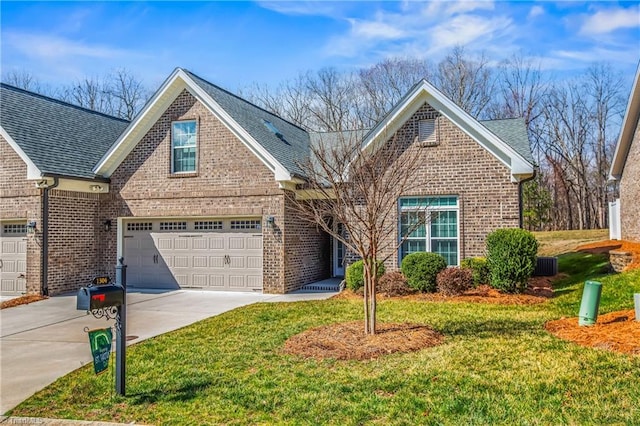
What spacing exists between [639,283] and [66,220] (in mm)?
15356

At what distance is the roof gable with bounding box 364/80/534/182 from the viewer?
1338 cm

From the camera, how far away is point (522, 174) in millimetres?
13359

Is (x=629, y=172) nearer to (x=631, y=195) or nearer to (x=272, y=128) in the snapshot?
(x=631, y=195)

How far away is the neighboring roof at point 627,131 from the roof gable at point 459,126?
14.3 feet

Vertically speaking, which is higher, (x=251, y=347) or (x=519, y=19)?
(x=519, y=19)

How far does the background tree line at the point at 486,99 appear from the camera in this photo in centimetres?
3600

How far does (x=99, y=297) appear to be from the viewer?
5.33m

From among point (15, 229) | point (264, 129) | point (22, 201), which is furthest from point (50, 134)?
point (264, 129)

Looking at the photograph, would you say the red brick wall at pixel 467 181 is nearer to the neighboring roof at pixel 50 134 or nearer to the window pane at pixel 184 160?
the window pane at pixel 184 160

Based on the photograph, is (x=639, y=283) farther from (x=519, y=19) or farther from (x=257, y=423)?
(x=257, y=423)

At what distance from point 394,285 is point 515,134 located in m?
6.83

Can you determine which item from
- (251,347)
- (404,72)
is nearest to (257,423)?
(251,347)

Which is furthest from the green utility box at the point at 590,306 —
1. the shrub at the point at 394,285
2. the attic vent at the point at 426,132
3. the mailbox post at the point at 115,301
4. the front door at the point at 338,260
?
the front door at the point at 338,260

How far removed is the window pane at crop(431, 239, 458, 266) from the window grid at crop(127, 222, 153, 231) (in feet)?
29.7
